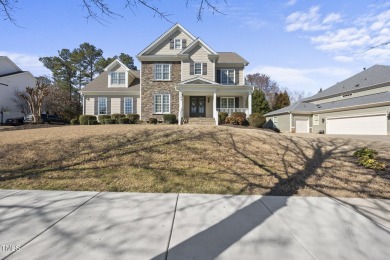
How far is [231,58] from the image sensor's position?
24953 mm

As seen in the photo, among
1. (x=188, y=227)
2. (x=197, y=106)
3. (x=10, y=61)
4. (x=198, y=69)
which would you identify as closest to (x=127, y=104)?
(x=197, y=106)

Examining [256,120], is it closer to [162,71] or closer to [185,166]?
[162,71]

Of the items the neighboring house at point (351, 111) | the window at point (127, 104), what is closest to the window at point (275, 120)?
the neighboring house at point (351, 111)

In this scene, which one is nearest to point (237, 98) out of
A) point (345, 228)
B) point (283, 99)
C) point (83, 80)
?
point (283, 99)

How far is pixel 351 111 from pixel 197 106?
15.5 m

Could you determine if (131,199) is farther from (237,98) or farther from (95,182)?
(237,98)

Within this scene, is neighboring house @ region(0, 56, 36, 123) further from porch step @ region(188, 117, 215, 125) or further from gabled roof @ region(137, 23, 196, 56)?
porch step @ region(188, 117, 215, 125)

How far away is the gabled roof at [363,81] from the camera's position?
2599cm

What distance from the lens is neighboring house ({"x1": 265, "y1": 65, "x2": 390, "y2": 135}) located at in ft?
69.3

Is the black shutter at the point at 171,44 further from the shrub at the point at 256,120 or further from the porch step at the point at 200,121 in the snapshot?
the shrub at the point at 256,120

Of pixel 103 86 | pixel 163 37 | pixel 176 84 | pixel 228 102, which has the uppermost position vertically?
pixel 163 37

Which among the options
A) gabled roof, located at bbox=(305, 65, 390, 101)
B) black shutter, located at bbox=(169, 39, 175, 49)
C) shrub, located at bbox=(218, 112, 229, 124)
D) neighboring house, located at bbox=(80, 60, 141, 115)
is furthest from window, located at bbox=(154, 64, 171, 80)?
gabled roof, located at bbox=(305, 65, 390, 101)

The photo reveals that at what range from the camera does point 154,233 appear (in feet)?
11.1

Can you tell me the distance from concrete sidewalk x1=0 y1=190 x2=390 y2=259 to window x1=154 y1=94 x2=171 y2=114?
57.2 ft
